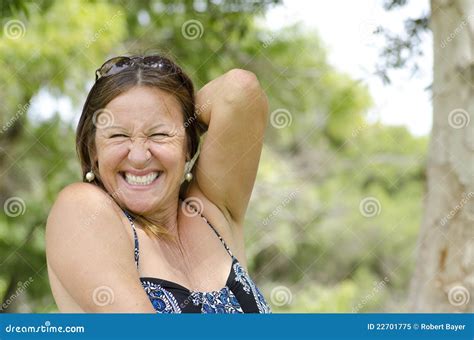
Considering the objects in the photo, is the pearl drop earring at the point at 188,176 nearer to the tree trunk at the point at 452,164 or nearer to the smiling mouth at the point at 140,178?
the smiling mouth at the point at 140,178

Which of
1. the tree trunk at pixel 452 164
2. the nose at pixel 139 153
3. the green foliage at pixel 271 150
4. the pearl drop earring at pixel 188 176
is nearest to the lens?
the nose at pixel 139 153

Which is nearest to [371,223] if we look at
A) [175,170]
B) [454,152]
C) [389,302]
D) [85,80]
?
[389,302]

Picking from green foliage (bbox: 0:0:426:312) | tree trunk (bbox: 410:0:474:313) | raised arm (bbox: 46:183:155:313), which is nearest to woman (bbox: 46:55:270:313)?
raised arm (bbox: 46:183:155:313)

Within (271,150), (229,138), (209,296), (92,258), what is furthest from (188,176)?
(271,150)

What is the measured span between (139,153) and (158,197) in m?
0.12

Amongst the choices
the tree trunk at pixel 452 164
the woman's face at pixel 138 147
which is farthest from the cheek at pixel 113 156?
the tree trunk at pixel 452 164

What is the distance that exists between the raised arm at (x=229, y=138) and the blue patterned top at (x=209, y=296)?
250mm

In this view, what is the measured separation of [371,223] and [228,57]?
235 inches

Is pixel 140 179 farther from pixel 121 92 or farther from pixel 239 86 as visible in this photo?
pixel 239 86

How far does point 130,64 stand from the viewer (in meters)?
2.00

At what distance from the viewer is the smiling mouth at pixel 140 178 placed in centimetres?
191

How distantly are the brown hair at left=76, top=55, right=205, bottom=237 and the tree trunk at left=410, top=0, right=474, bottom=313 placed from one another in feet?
4.29

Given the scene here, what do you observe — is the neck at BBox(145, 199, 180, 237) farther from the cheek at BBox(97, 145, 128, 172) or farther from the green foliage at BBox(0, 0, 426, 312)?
the green foliage at BBox(0, 0, 426, 312)

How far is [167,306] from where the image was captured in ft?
5.81
